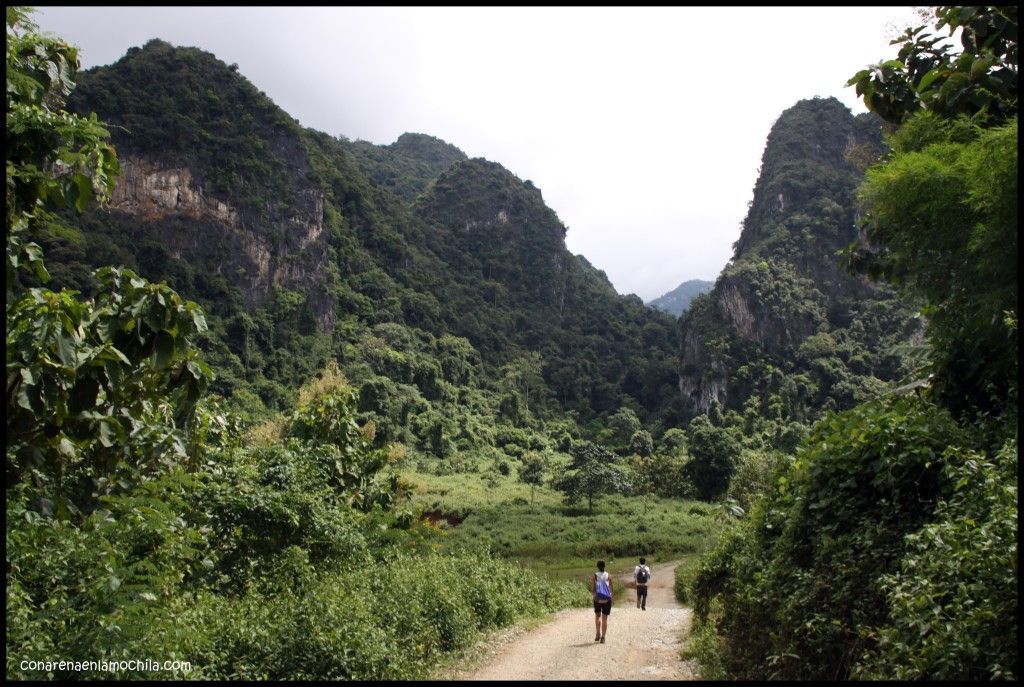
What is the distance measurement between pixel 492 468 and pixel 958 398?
5880 centimetres

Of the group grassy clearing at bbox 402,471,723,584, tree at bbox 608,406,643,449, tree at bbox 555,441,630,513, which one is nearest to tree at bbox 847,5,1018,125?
grassy clearing at bbox 402,471,723,584

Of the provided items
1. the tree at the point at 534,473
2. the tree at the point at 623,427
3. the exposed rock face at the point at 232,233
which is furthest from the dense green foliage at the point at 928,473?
the tree at the point at 623,427

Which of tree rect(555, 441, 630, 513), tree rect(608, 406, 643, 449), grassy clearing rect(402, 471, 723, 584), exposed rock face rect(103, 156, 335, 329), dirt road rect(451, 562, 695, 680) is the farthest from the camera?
tree rect(608, 406, 643, 449)

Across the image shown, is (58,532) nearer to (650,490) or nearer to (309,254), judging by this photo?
(650,490)

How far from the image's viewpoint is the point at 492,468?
63.3 metres

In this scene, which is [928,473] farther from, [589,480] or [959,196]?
[589,480]

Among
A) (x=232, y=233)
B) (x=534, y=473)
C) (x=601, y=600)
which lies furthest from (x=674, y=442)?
(x=601, y=600)

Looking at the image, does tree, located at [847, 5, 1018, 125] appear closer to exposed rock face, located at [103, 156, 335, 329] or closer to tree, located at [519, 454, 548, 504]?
tree, located at [519, 454, 548, 504]

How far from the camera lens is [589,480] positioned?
146 ft

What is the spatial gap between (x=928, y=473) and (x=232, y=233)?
79284 mm

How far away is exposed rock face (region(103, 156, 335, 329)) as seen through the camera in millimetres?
71312

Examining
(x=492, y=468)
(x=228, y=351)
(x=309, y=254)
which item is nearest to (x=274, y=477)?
(x=492, y=468)

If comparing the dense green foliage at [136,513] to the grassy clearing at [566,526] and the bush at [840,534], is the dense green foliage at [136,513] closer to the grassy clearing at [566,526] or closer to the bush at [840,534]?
the bush at [840,534]

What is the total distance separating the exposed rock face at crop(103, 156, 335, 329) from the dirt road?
228ft
